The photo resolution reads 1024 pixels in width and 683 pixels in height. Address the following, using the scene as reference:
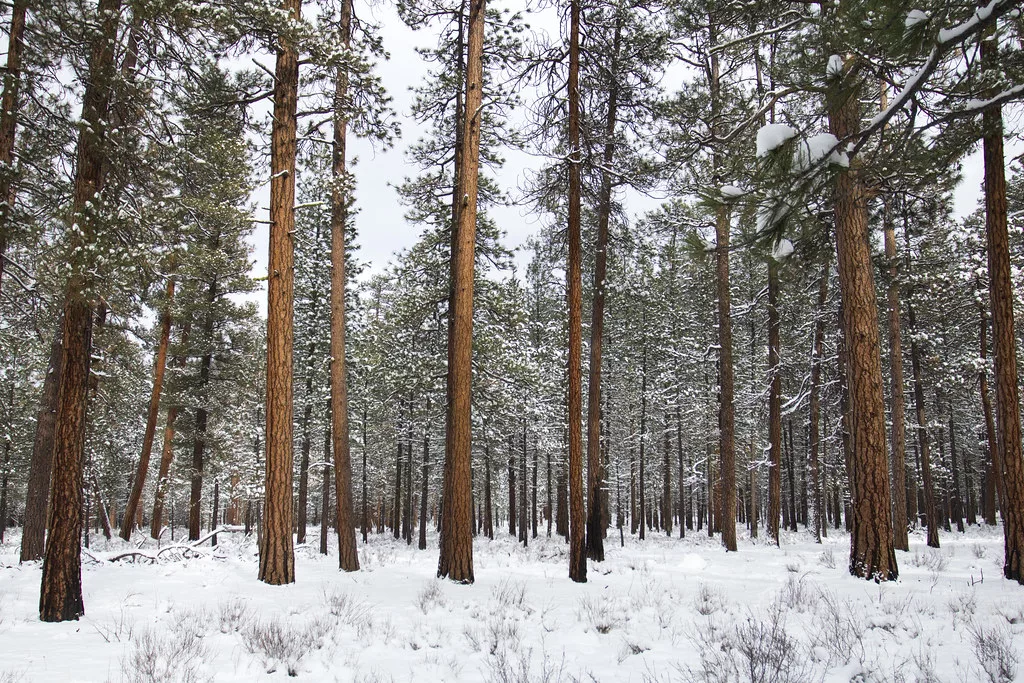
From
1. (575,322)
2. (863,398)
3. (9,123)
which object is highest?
(9,123)

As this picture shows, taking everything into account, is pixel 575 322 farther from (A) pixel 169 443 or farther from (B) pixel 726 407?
(A) pixel 169 443

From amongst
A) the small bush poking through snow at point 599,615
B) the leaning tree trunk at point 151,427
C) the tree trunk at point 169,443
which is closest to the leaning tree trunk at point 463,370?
the small bush poking through snow at point 599,615

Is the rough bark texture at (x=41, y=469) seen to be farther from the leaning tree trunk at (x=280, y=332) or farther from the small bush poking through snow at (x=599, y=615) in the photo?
the small bush poking through snow at (x=599, y=615)

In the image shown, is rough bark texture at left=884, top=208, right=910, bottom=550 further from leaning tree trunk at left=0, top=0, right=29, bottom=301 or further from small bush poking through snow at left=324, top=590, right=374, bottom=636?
leaning tree trunk at left=0, top=0, right=29, bottom=301

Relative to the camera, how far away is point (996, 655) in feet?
13.3

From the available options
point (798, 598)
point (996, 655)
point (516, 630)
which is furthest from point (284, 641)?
point (798, 598)

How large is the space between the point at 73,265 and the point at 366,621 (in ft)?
17.2

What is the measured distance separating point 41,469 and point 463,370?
9737 millimetres

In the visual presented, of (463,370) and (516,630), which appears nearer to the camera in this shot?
(516,630)

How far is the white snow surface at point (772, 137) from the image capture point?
382 cm

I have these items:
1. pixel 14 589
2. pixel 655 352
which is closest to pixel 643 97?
pixel 14 589

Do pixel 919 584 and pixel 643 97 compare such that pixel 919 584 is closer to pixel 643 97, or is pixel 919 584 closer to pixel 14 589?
pixel 643 97

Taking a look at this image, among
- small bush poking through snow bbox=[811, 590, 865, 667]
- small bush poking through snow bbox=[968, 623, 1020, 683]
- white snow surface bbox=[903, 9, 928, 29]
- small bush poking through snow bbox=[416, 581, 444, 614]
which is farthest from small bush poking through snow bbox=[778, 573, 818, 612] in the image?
white snow surface bbox=[903, 9, 928, 29]

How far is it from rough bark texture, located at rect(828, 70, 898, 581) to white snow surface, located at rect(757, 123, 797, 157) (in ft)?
16.8
